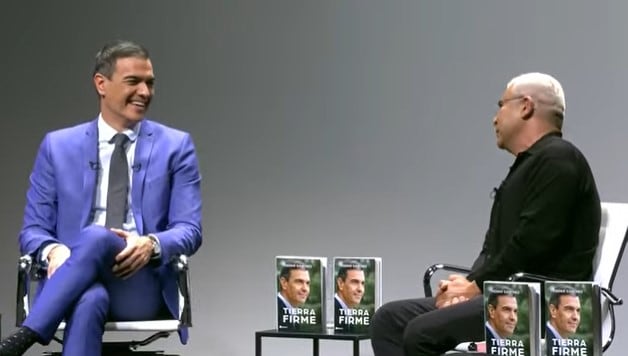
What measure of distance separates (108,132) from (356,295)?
107 centimetres

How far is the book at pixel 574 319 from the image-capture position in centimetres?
348

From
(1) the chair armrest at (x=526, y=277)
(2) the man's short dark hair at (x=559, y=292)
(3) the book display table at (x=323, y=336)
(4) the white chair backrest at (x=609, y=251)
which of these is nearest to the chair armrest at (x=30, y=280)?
(3) the book display table at (x=323, y=336)

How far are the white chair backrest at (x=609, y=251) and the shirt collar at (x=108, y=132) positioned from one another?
1.65 meters

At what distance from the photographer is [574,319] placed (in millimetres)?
3496

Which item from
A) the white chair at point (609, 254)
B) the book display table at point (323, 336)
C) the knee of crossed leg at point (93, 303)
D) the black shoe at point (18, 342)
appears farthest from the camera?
the book display table at point (323, 336)

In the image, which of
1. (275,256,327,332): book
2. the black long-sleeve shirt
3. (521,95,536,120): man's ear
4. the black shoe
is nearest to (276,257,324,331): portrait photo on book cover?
(275,256,327,332): book

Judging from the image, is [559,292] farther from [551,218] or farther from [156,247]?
[156,247]

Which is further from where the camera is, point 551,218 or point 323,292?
point 323,292

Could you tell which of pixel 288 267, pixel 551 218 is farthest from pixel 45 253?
pixel 551 218

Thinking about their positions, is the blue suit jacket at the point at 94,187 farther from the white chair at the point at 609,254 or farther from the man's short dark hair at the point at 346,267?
the white chair at the point at 609,254

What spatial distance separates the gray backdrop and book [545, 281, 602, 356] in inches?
58.6

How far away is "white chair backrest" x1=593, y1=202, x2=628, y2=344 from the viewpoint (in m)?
3.82

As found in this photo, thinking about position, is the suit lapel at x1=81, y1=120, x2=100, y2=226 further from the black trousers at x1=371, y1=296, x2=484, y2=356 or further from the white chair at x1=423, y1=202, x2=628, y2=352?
the white chair at x1=423, y1=202, x2=628, y2=352

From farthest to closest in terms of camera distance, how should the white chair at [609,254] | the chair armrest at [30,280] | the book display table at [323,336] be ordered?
the book display table at [323,336]
the white chair at [609,254]
the chair armrest at [30,280]
